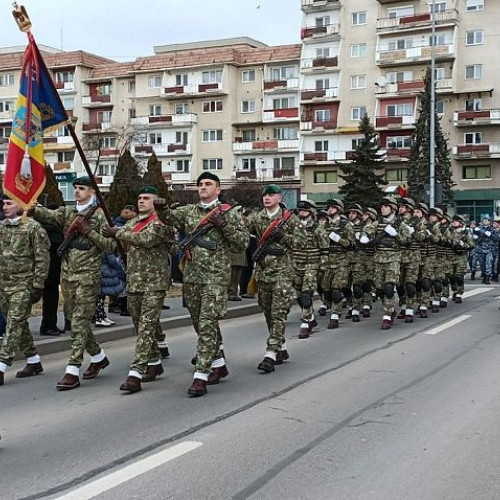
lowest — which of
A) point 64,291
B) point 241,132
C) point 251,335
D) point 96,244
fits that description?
point 251,335

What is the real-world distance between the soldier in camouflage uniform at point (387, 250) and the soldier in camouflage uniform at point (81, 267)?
229 inches

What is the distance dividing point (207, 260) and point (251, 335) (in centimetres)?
455

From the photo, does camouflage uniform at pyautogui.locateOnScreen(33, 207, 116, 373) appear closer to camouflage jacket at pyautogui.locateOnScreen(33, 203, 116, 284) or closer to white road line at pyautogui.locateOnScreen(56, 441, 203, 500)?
camouflage jacket at pyautogui.locateOnScreen(33, 203, 116, 284)

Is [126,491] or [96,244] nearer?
[126,491]

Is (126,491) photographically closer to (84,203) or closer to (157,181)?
(84,203)


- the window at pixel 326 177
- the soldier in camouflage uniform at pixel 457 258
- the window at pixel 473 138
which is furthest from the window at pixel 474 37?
the soldier in camouflage uniform at pixel 457 258

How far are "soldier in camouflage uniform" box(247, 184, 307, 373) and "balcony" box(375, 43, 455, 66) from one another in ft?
166

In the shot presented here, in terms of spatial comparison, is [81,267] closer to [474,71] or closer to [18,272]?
[18,272]

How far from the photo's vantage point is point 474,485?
16.0 ft

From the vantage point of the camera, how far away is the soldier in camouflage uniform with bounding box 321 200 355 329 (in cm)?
1282

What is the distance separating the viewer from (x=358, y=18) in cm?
5947

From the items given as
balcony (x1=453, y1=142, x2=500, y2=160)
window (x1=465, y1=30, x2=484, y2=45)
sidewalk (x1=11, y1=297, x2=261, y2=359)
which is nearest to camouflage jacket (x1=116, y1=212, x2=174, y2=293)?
sidewalk (x1=11, y1=297, x2=261, y2=359)

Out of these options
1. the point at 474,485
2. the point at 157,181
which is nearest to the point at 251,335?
the point at 474,485

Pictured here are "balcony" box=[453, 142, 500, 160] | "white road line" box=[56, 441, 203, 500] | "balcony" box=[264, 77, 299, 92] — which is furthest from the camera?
"balcony" box=[264, 77, 299, 92]
